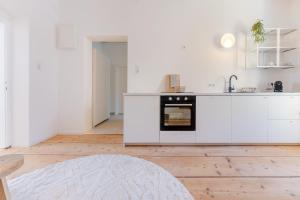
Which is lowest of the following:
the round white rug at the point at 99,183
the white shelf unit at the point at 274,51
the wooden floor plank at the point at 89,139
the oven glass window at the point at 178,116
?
the wooden floor plank at the point at 89,139

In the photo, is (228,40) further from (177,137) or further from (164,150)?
(164,150)

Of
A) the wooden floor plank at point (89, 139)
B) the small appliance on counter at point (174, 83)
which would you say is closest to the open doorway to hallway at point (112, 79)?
the wooden floor plank at point (89, 139)

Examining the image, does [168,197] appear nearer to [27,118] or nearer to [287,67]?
[27,118]

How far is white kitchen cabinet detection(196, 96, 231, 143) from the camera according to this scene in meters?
3.76

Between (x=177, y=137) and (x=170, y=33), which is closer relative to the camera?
(x=177, y=137)

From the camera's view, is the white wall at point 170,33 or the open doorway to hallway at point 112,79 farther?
the open doorway to hallway at point 112,79

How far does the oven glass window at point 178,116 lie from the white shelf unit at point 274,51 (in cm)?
160

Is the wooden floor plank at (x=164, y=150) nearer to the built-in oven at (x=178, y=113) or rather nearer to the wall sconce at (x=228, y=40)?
the built-in oven at (x=178, y=113)

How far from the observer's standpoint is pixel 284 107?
3770mm

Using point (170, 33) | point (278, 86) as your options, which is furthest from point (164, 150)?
point (278, 86)

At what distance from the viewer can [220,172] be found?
2549mm

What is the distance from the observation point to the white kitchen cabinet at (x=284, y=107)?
376 centimetres

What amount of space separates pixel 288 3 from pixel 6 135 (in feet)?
17.3

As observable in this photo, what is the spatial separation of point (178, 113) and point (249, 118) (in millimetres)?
1138
